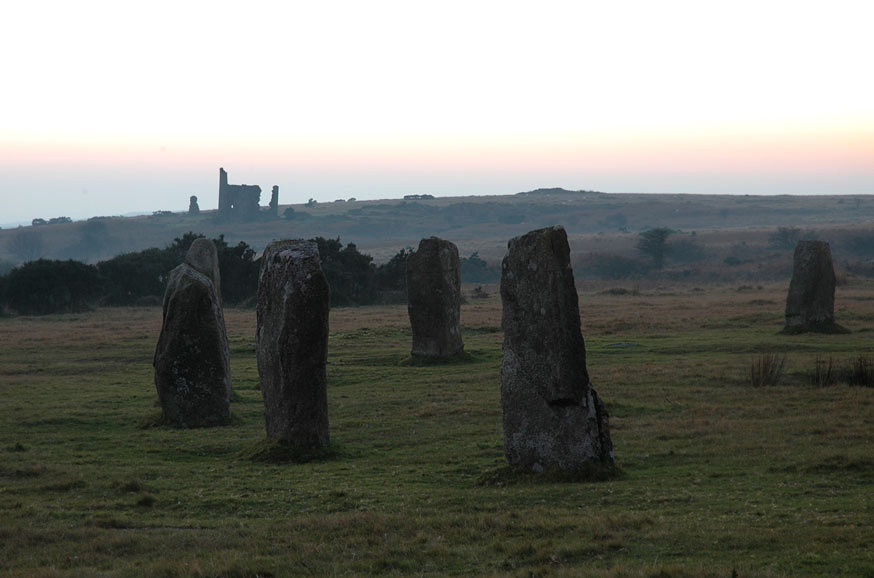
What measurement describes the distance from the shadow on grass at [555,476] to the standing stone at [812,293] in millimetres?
21176

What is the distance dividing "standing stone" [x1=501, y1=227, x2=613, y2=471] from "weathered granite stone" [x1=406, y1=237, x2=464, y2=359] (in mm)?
15549

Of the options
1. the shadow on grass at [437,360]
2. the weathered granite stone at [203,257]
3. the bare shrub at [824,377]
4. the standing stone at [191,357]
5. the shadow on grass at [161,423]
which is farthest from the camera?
the shadow on grass at [437,360]

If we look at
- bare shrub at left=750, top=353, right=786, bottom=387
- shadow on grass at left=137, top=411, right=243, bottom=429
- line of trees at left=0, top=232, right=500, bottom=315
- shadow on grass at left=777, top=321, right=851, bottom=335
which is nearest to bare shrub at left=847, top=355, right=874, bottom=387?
bare shrub at left=750, top=353, right=786, bottom=387

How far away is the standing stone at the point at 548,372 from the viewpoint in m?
13.2

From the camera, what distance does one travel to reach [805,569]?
8508mm

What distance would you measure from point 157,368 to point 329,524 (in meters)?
9.71

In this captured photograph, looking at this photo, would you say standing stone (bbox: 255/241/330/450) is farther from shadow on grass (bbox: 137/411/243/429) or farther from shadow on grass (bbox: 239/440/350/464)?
shadow on grass (bbox: 137/411/243/429)

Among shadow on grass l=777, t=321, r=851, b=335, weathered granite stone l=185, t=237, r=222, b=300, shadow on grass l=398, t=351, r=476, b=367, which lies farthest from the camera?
shadow on grass l=777, t=321, r=851, b=335

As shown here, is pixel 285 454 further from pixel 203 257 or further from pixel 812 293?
pixel 812 293

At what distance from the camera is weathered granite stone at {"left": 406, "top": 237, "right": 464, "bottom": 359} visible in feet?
96.2

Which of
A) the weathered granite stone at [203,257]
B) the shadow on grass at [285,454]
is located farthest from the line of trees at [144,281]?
the shadow on grass at [285,454]

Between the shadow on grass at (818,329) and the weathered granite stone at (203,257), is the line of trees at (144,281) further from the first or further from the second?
the weathered granite stone at (203,257)

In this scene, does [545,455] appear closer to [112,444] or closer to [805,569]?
[805,569]

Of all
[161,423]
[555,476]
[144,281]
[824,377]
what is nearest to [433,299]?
[161,423]
